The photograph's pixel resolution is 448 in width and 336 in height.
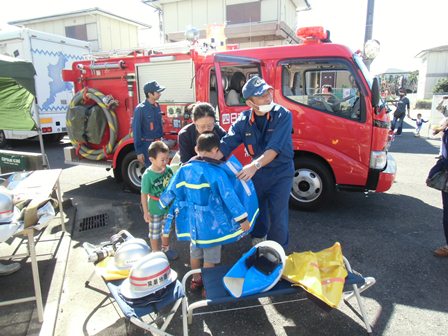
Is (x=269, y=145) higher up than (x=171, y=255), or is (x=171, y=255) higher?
(x=269, y=145)

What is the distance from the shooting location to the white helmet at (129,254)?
2.49m

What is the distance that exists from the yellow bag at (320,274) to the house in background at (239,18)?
46.6ft

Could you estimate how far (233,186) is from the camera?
8.59 feet

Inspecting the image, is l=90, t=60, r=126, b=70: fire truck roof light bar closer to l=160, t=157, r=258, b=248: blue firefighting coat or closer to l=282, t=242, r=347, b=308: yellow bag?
l=160, t=157, r=258, b=248: blue firefighting coat

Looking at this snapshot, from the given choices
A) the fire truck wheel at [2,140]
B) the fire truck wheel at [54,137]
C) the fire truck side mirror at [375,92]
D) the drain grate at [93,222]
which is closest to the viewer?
the fire truck side mirror at [375,92]

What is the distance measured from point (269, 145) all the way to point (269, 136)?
0.56 ft

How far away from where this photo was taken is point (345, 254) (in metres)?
3.64

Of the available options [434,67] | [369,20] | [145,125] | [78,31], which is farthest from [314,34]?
[434,67]

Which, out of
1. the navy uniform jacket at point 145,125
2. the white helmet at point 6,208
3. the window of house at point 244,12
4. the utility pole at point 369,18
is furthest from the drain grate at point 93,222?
→ the window of house at point 244,12

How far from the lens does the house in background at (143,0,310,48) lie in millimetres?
16188

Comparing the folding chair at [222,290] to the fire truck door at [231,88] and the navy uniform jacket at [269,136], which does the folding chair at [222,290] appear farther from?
the fire truck door at [231,88]

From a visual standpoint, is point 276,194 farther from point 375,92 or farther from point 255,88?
point 375,92

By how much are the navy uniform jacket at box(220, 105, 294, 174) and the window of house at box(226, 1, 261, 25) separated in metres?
15.6

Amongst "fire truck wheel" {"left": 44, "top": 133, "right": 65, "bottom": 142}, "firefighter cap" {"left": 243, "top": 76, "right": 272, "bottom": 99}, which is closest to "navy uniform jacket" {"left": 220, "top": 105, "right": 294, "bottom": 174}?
"firefighter cap" {"left": 243, "top": 76, "right": 272, "bottom": 99}
